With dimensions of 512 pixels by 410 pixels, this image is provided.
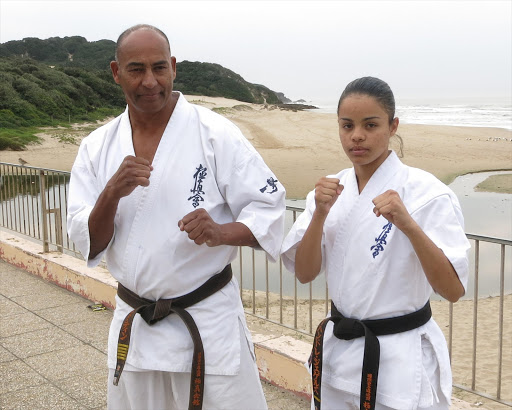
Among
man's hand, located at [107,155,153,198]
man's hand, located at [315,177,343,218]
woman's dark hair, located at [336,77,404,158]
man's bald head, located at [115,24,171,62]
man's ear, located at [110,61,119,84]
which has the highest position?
man's bald head, located at [115,24,171,62]

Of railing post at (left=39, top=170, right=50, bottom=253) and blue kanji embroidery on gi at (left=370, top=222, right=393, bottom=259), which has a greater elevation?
blue kanji embroidery on gi at (left=370, top=222, right=393, bottom=259)

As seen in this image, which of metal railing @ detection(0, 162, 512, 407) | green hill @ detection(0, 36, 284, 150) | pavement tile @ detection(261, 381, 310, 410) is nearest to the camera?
pavement tile @ detection(261, 381, 310, 410)

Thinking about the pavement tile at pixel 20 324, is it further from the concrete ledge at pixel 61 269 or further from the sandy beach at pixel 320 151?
the sandy beach at pixel 320 151

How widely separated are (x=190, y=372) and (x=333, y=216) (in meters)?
0.78

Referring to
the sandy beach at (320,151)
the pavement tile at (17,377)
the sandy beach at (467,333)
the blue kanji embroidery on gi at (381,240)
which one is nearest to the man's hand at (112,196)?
the blue kanji embroidery on gi at (381,240)

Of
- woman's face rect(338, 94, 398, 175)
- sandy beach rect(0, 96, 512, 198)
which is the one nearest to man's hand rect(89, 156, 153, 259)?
woman's face rect(338, 94, 398, 175)

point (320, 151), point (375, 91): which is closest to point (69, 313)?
point (375, 91)

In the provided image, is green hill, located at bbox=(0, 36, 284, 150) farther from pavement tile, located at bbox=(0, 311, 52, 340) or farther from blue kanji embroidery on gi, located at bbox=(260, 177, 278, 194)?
blue kanji embroidery on gi, located at bbox=(260, 177, 278, 194)

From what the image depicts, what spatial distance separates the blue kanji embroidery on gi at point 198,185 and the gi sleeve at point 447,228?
0.76m

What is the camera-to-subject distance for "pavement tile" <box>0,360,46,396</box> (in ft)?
13.9

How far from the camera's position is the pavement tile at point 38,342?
4871 mm

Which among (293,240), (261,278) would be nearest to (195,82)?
(261,278)

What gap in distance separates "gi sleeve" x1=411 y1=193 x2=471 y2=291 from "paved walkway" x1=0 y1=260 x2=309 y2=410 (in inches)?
84.1

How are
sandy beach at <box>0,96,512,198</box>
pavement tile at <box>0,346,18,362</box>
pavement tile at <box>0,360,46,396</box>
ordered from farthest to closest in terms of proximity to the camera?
sandy beach at <box>0,96,512,198</box>, pavement tile at <box>0,346,18,362</box>, pavement tile at <box>0,360,46,396</box>
